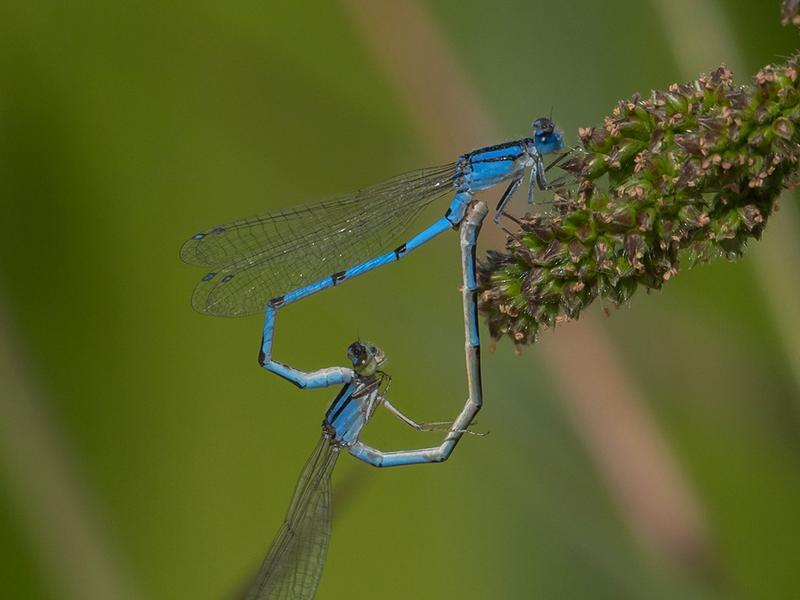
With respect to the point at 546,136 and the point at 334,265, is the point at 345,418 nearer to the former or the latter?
the point at 334,265

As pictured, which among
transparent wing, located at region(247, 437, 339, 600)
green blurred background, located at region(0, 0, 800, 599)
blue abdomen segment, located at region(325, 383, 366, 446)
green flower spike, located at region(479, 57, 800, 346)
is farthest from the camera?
blue abdomen segment, located at region(325, 383, 366, 446)

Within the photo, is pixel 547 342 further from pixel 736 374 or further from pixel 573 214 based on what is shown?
pixel 573 214

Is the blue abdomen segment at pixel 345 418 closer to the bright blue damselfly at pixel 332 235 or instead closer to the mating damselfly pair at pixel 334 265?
the mating damselfly pair at pixel 334 265

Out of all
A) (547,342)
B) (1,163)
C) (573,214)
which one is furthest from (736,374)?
(1,163)

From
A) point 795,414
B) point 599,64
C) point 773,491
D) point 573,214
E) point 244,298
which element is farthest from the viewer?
point 244,298

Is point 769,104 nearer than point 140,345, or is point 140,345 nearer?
point 769,104

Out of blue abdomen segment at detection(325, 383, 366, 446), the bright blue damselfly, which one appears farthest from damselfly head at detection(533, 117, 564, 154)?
blue abdomen segment at detection(325, 383, 366, 446)

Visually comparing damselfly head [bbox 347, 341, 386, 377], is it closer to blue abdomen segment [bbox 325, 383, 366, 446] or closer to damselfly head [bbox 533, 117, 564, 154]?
blue abdomen segment [bbox 325, 383, 366, 446]
